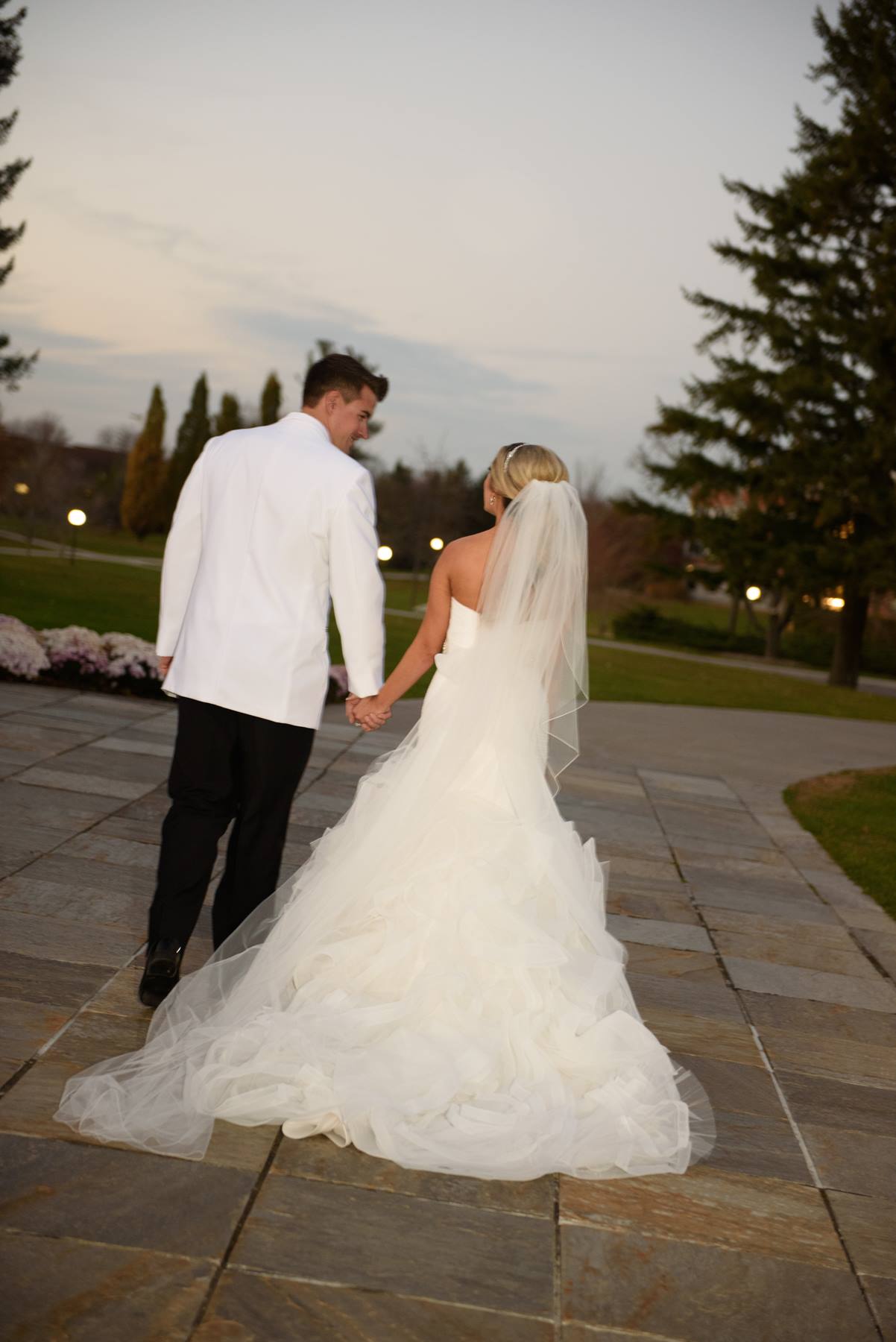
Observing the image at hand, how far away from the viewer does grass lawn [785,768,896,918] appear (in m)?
7.23

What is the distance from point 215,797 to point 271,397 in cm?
5571

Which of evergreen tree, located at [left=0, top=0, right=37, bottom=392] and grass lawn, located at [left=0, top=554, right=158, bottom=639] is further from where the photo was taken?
evergreen tree, located at [left=0, top=0, right=37, bottom=392]

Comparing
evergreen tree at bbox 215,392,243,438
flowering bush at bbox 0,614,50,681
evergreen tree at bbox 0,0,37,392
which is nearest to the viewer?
flowering bush at bbox 0,614,50,681

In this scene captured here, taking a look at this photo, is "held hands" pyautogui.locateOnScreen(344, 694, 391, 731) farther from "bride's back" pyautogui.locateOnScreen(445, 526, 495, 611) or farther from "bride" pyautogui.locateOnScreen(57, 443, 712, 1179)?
"bride's back" pyautogui.locateOnScreen(445, 526, 495, 611)

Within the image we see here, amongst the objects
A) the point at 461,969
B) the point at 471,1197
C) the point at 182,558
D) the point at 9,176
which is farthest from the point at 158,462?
the point at 471,1197

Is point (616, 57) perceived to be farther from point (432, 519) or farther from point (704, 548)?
point (432, 519)

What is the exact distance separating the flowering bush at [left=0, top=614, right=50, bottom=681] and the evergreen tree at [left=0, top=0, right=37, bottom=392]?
896 inches

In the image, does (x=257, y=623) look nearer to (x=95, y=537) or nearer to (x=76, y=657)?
(x=76, y=657)

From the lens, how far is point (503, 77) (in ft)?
53.8

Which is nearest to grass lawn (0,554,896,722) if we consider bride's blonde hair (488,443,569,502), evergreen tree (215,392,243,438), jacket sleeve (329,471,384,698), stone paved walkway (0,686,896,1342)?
stone paved walkway (0,686,896,1342)

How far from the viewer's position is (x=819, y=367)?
26891 mm

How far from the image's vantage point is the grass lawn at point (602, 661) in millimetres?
18344

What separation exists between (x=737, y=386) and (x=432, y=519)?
22220mm

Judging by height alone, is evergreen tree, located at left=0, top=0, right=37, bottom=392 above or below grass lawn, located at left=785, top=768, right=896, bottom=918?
above
